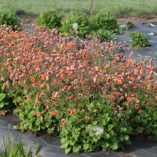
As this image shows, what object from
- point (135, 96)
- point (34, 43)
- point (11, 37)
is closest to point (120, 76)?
point (135, 96)

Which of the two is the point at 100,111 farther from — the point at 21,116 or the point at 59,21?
the point at 59,21

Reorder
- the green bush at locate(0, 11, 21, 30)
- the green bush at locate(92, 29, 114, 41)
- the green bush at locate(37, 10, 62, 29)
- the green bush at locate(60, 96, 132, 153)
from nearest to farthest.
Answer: the green bush at locate(60, 96, 132, 153), the green bush at locate(92, 29, 114, 41), the green bush at locate(0, 11, 21, 30), the green bush at locate(37, 10, 62, 29)

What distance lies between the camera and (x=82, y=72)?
5.38 metres

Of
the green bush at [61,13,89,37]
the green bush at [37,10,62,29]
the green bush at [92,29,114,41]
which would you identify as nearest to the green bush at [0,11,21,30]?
the green bush at [37,10,62,29]

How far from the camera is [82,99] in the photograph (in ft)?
16.8

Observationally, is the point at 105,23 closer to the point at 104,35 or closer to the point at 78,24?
the point at 78,24

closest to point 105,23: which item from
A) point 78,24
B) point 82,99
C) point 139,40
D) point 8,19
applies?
point 78,24

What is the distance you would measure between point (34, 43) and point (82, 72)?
2037 mm

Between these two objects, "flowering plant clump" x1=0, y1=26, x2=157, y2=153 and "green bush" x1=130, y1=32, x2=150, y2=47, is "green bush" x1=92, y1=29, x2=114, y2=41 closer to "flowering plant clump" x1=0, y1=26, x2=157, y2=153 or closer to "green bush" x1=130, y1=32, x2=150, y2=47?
"green bush" x1=130, y1=32, x2=150, y2=47

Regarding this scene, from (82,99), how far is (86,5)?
458 inches

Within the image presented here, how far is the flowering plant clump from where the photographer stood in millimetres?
4906

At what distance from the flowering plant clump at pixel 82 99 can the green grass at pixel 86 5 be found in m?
9.10

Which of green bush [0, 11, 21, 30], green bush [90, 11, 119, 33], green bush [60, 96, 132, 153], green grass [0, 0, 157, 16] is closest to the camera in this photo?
green bush [60, 96, 132, 153]

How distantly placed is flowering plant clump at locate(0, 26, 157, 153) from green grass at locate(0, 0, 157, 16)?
910 cm
